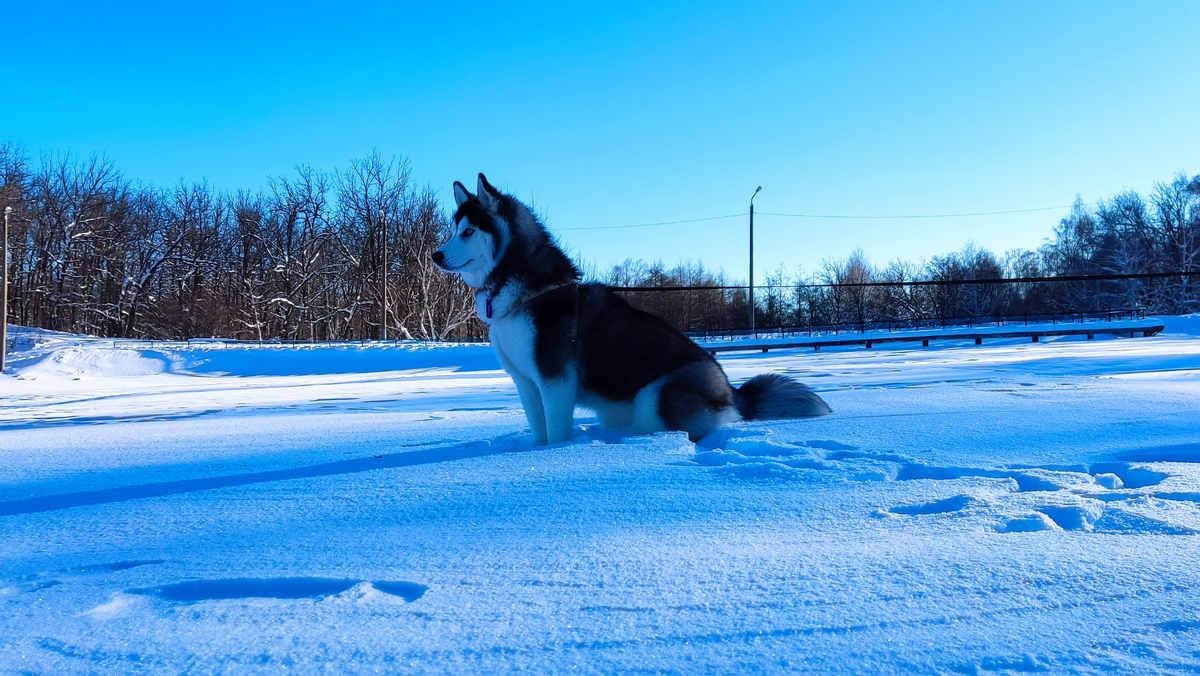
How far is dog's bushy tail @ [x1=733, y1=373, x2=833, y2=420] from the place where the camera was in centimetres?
382

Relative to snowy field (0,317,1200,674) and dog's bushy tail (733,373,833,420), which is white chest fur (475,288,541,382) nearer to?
snowy field (0,317,1200,674)

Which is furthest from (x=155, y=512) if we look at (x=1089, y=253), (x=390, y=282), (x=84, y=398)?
(x=1089, y=253)

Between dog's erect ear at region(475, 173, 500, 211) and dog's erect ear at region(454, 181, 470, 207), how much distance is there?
95 millimetres

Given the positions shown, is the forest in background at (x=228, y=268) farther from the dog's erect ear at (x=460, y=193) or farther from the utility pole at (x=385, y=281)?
the dog's erect ear at (x=460, y=193)

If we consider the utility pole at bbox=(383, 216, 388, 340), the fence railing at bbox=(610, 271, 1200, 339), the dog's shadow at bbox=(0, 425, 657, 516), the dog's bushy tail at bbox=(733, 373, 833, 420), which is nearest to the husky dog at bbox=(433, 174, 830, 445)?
the dog's shadow at bbox=(0, 425, 657, 516)

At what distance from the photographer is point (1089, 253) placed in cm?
5306

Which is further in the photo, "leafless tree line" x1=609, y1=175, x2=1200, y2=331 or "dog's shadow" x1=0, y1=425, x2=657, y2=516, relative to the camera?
"leafless tree line" x1=609, y1=175, x2=1200, y2=331

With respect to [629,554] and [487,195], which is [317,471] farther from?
[629,554]

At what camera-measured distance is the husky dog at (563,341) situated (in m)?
3.25

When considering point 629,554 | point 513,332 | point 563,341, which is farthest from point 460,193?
point 629,554

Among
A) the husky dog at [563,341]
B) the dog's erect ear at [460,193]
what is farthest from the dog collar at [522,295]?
the dog's erect ear at [460,193]

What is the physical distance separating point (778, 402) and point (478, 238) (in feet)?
6.75

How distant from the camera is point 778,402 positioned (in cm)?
385

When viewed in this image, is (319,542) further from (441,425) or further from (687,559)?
(441,425)
